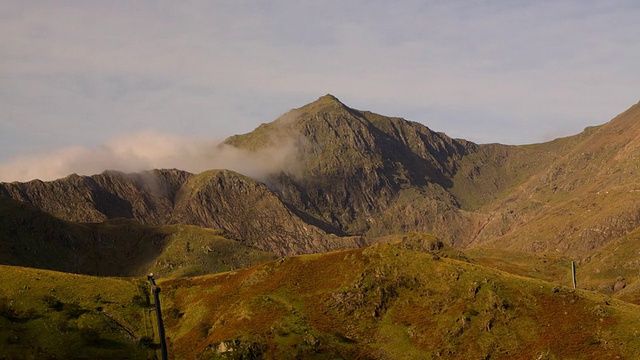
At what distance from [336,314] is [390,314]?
33.8ft

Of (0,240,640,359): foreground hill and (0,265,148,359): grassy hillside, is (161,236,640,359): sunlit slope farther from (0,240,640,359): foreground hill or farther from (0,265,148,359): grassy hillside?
(0,265,148,359): grassy hillside

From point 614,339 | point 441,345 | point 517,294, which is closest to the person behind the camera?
point 614,339

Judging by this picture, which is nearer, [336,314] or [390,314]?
[390,314]

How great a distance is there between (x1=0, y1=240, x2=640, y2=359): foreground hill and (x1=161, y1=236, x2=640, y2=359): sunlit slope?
0.73 feet

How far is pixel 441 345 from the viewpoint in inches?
4326

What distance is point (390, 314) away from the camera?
122 metres

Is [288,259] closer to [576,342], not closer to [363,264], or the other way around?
[363,264]

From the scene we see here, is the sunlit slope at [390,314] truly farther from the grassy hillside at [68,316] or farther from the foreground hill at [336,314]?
the grassy hillside at [68,316]

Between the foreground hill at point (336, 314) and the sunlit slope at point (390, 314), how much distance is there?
22cm

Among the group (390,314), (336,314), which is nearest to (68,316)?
(336,314)

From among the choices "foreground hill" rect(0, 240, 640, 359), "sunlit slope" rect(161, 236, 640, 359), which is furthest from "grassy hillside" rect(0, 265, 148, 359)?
"sunlit slope" rect(161, 236, 640, 359)

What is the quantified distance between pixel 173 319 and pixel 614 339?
81.1 m

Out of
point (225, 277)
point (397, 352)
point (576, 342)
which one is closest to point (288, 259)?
point (225, 277)

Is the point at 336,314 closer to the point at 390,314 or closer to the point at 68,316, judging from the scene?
the point at 390,314
